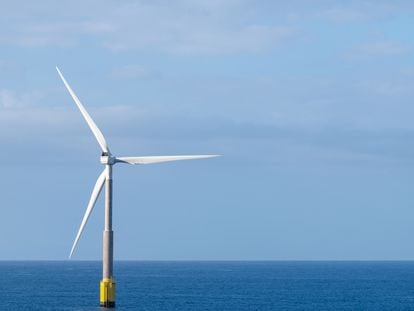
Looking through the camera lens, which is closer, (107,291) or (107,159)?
(107,291)

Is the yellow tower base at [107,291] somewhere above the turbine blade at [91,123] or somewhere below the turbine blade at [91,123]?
below

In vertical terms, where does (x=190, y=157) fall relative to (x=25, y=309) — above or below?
above

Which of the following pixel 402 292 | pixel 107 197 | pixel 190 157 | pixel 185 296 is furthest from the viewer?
pixel 402 292

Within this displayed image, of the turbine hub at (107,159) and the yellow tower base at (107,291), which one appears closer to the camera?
the yellow tower base at (107,291)

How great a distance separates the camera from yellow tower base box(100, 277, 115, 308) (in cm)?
10594

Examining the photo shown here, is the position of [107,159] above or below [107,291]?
above

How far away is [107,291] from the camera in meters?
106

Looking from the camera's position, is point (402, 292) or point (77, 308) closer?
point (77, 308)

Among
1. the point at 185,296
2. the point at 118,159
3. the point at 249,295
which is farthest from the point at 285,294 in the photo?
the point at 118,159

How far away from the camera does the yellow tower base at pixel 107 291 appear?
10594 centimetres

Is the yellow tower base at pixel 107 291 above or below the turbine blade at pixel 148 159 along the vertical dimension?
below

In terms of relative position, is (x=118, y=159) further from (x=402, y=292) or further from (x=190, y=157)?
(x=402, y=292)

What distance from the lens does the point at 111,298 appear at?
353 ft

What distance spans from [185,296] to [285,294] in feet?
64.8
